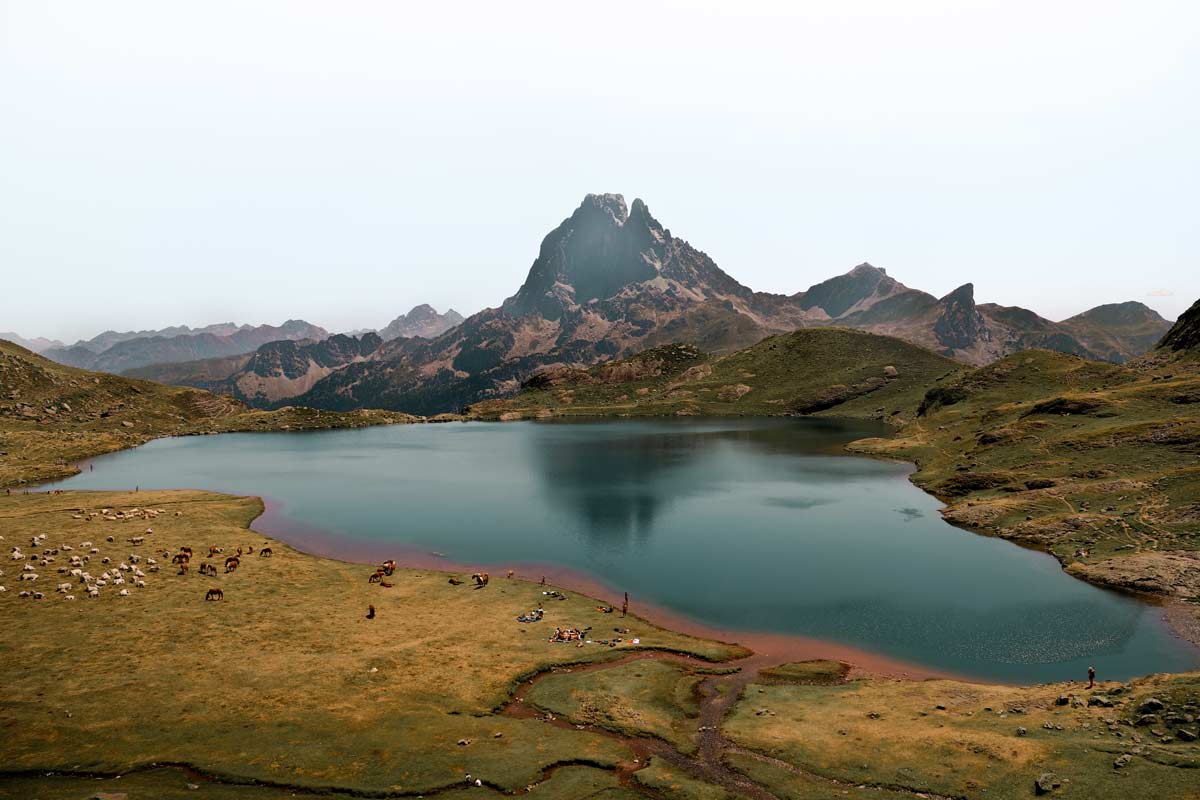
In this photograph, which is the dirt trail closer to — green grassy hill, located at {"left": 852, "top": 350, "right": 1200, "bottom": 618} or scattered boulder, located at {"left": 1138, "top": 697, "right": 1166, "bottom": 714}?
scattered boulder, located at {"left": 1138, "top": 697, "right": 1166, "bottom": 714}

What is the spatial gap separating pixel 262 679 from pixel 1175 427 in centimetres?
14690

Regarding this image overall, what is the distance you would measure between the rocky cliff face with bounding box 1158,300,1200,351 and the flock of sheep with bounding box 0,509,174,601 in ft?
755

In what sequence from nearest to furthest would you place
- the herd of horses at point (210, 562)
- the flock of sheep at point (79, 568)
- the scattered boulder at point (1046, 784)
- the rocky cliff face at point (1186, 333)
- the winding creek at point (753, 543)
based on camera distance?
the scattered boulder at point (1046, 784), the winding creek at point (753, 543), the flock of sheep at point (79, 568), the herd of horses at point (210, 562), the rocky cliff face at point (1186, 333)

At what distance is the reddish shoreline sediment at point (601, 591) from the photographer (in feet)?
175

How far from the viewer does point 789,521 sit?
103 m

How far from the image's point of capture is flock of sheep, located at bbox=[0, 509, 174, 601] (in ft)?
198

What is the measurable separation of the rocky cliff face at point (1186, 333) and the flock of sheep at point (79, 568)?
230m

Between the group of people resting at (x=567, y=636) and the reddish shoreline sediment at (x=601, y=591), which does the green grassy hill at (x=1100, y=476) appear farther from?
the group of people resting at (x=567, y=636)

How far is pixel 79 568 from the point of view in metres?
65.5

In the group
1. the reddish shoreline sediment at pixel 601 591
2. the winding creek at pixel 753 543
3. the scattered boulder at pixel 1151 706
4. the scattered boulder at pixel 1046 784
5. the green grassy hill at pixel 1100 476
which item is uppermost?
the green grassy hill at pixel 1100 476

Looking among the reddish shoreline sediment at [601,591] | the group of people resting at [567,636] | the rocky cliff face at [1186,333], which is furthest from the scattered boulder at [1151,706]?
the rocky cliff face at [1186,333]

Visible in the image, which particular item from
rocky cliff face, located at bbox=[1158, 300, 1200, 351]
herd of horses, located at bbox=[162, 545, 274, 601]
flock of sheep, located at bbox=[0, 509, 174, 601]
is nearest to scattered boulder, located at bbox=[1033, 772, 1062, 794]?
herd of horses, located at bbox=[162, 545, 274, 601]

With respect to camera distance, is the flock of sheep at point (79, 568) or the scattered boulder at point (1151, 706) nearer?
the scattered boulder at point (1151, 706)

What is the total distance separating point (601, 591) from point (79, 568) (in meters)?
62.1
